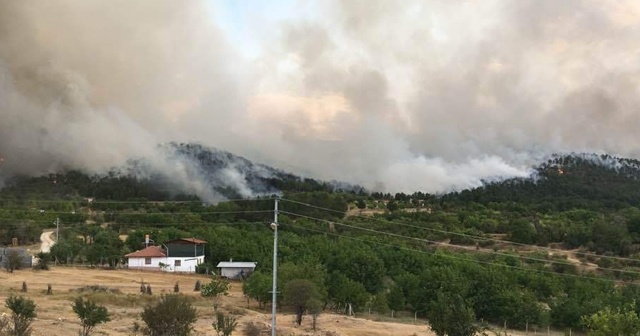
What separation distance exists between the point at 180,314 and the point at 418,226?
86.5m

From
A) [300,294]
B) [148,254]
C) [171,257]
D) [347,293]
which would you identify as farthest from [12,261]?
[300,294]

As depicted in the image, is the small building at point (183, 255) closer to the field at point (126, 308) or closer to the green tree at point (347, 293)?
the field at point (126, 308)

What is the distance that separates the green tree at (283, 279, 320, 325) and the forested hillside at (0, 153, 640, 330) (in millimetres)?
1684

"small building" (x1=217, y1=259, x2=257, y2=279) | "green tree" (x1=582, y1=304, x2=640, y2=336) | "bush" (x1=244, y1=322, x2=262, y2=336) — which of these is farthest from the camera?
"small building" (x1=217, y1=259, x2=257, y2=279)

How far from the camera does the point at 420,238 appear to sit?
9994 centimetres

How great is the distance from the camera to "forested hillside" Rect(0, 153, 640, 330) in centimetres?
5150

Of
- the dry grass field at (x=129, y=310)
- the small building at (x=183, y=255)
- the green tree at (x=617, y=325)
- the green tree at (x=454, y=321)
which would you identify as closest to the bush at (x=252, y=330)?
the dry grass field at (x=129, y=310)

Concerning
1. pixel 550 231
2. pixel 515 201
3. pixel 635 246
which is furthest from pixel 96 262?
pixel 515 201

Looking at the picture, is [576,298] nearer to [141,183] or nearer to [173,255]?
[173,255]

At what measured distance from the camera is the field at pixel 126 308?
34375 mm

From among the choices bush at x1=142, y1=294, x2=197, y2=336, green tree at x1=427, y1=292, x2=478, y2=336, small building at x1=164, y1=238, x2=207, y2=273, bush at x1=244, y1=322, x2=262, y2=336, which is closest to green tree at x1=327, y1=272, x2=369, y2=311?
bush at x1=244, y1=322, x2=262, y2=336

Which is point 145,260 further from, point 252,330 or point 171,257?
point 252,330

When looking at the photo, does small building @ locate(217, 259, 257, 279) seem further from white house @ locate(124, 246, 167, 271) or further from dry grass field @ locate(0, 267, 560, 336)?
white house @ locate(124, 246, 167, 271)

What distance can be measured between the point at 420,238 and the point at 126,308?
6632 centimetres
